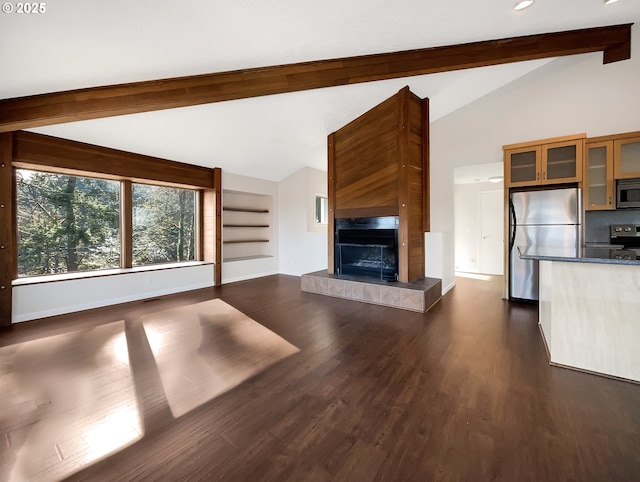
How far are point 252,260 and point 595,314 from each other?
599cm

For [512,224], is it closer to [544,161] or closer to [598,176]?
[544,161]

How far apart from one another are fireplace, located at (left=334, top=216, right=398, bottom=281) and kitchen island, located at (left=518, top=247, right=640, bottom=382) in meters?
2.22

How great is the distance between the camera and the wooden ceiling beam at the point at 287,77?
2859mm

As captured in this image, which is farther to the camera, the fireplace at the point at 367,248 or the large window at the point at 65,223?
the fireplace at the point at 367,248

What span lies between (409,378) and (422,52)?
354 cm

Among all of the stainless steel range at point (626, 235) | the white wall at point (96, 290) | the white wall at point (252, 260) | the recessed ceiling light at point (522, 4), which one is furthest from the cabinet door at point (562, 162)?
the white wall at point (96, 290)

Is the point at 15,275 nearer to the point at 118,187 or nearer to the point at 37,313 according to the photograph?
the point at 37,313

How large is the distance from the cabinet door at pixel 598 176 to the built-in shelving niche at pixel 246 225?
20.0 ft

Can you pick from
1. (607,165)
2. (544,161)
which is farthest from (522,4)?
(607,165)

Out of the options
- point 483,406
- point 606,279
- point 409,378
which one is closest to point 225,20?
point 409,378

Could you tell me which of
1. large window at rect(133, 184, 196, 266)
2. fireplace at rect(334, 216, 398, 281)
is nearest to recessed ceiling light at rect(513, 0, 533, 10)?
fireplace at rect(334, 216, 398, 281)

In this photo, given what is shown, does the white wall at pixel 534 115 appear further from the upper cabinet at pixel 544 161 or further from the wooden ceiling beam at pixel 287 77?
the wooden ceiling beam at pixel 287 77

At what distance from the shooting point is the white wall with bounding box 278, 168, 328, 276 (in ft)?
22.0

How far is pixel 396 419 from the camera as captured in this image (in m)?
1.64
